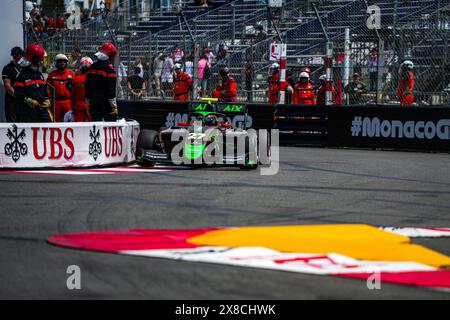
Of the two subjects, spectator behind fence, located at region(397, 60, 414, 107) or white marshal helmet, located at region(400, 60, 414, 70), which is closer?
spectator behind fence, located at region(397, 60, 414, 107)

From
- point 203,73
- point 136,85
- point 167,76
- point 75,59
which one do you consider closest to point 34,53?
point 203,73

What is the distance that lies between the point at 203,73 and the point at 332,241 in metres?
15.0

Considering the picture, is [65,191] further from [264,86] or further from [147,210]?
[264,86]

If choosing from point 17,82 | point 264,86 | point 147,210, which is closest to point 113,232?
point 147,210

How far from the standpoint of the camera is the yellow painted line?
6477 mm

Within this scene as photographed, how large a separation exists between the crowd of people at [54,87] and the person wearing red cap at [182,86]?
615 centimetres

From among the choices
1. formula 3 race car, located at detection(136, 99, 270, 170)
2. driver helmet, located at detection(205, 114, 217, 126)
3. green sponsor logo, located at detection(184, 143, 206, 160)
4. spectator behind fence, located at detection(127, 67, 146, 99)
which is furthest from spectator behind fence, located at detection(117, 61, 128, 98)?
green sponsor logo, located at detection(184, 143, 206, 160)

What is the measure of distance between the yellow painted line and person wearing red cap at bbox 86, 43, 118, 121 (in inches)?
277

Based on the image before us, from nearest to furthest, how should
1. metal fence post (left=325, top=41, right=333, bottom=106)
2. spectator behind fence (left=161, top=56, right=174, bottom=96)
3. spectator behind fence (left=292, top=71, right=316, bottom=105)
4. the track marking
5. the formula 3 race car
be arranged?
the track marking → the formula 3 race car → metal fence post (left=325, top=41, right=333, bottom=106) → spectator behind fence (left=292, top=71, right=316, bottom=105) → spectator behind fence (left=161, top=56, right=174, bottom=96)

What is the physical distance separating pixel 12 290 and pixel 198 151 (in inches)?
312

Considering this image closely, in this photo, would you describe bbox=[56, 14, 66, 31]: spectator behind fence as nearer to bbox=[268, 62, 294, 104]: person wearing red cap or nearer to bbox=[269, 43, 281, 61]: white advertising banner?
bbox=[268, 62, 294, 104]: person wearing red cap

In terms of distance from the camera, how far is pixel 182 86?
2170 cm

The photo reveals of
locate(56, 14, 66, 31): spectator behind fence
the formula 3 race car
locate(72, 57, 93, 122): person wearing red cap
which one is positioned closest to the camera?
the formula 3 race car
